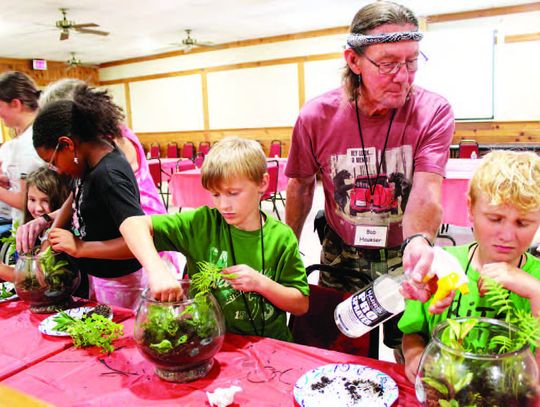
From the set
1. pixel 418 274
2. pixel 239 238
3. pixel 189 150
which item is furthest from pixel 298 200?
pixel 189 150

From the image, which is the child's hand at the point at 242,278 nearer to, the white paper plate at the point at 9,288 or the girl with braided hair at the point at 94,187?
the girl with braided hair at the point at 94,187

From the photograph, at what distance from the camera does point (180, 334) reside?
3.63 ft

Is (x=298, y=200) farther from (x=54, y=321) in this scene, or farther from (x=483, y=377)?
(x=483, y=377)

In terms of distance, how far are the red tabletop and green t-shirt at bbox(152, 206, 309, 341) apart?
16 cm

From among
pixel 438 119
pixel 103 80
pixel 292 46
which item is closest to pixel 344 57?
pixel 438 119

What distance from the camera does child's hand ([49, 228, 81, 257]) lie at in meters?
1.58

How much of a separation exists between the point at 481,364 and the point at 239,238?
3.21 feet

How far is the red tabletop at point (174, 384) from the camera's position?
109 cm

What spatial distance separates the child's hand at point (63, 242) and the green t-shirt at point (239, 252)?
30 centimetres

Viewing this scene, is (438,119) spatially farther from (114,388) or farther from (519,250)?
(114,388)

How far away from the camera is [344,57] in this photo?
169 cm

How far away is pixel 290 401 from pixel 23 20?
30.0 ft

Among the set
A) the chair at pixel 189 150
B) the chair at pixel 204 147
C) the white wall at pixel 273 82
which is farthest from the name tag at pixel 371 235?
the chair at pixel 189 150

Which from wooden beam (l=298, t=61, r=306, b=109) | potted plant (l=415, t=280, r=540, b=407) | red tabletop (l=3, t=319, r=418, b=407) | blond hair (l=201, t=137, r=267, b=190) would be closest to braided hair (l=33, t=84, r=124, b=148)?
blond hair (l=201, t=137, r=267, b=190)
